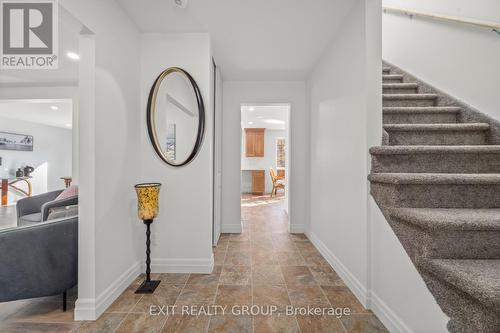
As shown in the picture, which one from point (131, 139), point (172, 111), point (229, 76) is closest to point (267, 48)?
point (229, 76)

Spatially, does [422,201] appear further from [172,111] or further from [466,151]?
[172,111]

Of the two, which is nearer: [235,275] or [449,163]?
[449,163]

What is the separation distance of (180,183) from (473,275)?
2.16 meters

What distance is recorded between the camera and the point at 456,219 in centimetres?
98

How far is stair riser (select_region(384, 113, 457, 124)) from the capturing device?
6.48 ft

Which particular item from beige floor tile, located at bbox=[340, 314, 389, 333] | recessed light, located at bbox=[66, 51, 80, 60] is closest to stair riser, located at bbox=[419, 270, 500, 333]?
beige floor tile, located at bbox=[340, 314, 389, 333]

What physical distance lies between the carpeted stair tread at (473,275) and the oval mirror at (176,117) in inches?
78.6

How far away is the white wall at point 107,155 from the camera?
156 centimetres

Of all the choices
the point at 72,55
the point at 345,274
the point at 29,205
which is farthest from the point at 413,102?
the point at 29,205

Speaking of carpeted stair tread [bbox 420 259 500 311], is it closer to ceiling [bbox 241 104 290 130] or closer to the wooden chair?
ceiling [bbox 241 104 290 130]

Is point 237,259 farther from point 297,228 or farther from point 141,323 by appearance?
point 297,228

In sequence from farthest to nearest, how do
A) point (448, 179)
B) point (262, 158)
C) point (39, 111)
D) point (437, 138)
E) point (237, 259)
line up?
point (262, 158) → point (39, 111) → point (237, 259) → point (437, 138) → point (448, 179)

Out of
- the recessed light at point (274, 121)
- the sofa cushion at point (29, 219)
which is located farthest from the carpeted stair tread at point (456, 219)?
the recessed light at point (274, 121)

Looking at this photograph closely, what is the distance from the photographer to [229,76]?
11.0 feet
